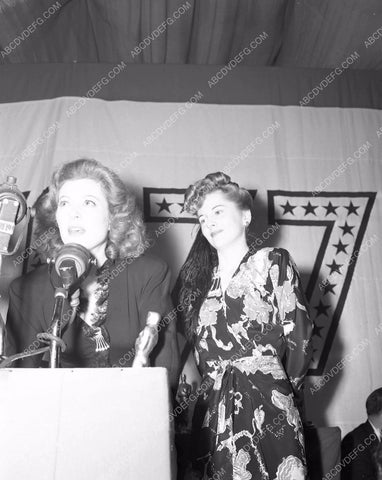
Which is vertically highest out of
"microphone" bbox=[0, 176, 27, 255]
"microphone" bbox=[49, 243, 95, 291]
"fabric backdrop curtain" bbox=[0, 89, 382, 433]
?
"fabric backdrop curtain" bbox=[0, 89, 382, 433]

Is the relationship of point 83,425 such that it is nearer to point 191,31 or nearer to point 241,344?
point 241,344

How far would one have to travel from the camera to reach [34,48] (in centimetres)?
353

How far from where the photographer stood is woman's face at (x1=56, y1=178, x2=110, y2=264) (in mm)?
2051

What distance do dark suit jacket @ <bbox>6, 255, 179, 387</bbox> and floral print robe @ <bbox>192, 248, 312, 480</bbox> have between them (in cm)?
24

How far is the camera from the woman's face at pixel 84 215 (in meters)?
2.05

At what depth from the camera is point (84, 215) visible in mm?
2059

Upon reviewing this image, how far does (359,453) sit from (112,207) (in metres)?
1.63

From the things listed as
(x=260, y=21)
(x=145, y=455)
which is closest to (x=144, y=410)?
(x=145, y=455)

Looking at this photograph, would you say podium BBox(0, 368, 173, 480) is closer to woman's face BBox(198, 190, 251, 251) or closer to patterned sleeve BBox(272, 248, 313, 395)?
patterned sleeve BBox(272, 248, 313, 395)

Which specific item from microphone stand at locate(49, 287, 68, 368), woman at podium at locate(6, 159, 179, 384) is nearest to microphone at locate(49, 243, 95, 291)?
microphone stand at locate(49, 287, 68, 368)

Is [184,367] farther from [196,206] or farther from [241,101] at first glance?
[241,101]

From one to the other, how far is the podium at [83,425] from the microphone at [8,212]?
33cm

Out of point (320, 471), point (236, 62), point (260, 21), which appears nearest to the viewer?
point (320, 471)

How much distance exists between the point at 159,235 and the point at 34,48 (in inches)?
59.4
